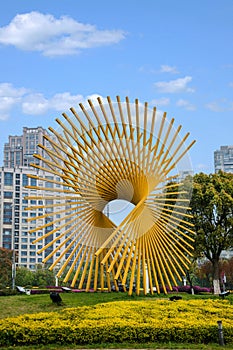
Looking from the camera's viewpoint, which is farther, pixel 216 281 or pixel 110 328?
pixel 216 281

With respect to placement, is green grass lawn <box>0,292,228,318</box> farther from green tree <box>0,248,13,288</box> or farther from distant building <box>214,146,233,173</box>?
distant building <box>214,146,233,173</box>

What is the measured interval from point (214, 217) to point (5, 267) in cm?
2162

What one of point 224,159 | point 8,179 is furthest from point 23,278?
point 224,159

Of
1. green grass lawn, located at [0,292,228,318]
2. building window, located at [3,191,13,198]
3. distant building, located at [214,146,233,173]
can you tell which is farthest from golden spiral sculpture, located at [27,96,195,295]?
distant building, located at [214,146,233,173]

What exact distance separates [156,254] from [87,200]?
110 inches

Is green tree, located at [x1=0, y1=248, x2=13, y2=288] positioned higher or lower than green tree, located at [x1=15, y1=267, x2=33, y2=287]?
higher

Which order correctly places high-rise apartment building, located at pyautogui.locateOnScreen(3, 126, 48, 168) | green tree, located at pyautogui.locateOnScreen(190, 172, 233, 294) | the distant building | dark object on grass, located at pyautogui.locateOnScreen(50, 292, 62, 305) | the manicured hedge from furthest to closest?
the distant building, high-rise apartment building, located at pyautogui.locateOnScreen(3, 126, 48, 168), green tree, located at pyautogui.locateOnScreen(190, 172, 233, 294), dark object on grass, located at pyautogui.locateOnScreen(50, 292, 62, 305), the manicured hedge

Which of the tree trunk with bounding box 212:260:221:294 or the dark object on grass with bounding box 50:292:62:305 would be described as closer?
the dark object on grass with bounding box 50:292:62:305

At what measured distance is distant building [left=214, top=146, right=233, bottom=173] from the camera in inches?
4459

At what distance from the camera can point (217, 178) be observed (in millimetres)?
22031

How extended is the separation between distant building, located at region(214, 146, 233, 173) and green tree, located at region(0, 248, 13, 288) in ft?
261

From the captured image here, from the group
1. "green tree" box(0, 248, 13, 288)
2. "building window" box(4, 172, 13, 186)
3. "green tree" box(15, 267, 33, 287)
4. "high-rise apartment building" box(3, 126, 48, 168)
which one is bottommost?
"green tree" box(15, 267, 33, 287)

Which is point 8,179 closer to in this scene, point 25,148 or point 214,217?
point 25,148

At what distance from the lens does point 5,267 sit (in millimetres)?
38312
